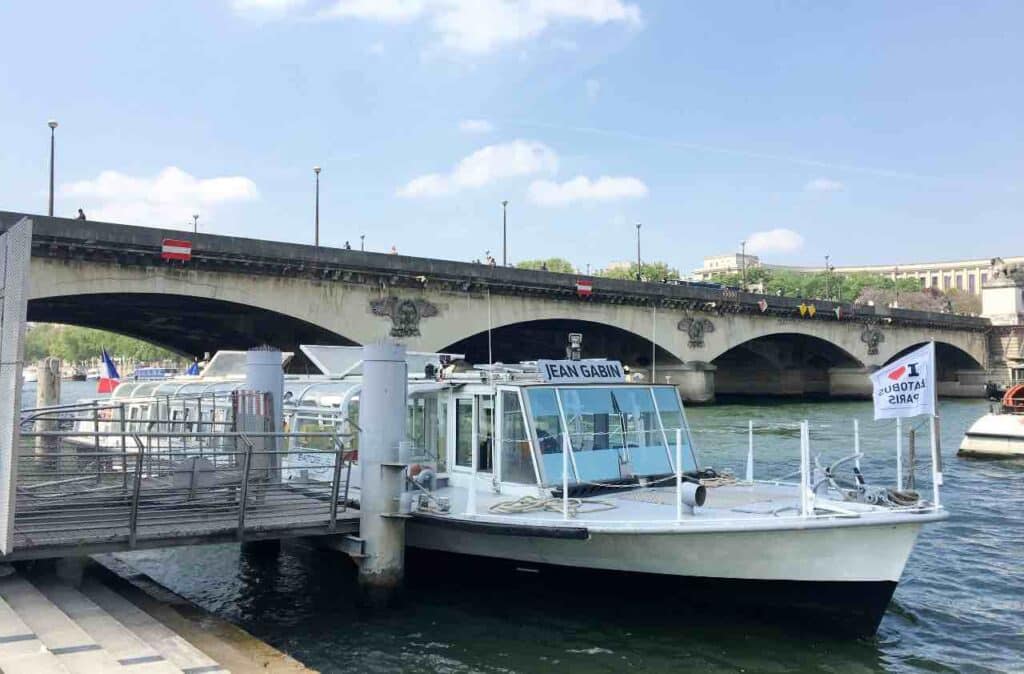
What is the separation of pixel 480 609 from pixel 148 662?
5469 millimetres

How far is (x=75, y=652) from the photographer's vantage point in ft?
26.3

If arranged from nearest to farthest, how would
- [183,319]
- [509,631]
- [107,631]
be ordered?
[107,631]
[509,631]
[183,319]

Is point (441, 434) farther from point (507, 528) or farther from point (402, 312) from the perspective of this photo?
point (402, 312)

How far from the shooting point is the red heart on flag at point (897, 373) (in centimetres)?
1123

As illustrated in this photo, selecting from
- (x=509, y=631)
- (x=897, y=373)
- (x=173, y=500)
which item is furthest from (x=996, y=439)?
(x=173, y=500)

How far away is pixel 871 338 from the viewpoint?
6944 centimetres

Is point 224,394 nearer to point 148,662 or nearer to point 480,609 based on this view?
point 480,609

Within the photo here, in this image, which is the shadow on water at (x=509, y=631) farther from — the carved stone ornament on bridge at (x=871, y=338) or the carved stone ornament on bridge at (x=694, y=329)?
the carved stone ornament on bridge at (x=871, y=338)

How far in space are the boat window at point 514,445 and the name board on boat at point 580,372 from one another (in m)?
0.63

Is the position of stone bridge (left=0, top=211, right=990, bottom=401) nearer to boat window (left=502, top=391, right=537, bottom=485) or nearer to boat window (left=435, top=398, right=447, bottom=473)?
A: boat window (left=435, top=398, right=447, bottom=473)

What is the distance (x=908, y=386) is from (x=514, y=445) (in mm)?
5539

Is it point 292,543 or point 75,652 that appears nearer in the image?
point 75,652

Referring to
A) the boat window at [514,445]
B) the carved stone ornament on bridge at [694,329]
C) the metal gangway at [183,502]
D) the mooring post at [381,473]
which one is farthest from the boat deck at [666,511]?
the carved stone ornament on bridge at [694,329]

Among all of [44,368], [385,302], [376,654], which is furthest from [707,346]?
[376,654]
